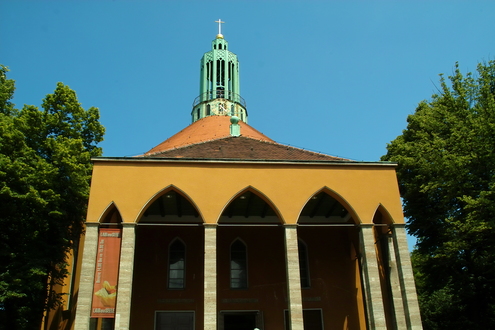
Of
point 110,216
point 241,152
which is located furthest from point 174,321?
point 241,152

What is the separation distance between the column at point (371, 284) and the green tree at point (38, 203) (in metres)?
10.7

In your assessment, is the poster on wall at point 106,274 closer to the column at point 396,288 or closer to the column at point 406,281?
the column at point 396,288

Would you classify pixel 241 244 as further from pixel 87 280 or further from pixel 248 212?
pixel 87 280

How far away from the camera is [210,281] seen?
14703 millimetres

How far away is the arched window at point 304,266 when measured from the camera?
63.5ft

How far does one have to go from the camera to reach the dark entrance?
1841 centimetres

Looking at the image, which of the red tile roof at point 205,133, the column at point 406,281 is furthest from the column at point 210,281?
the red tile roof at point 205,133

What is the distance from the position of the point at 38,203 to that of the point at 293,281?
9.40 meters

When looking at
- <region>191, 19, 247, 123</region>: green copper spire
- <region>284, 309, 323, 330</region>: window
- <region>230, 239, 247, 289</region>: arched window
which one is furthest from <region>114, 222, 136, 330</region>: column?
<region>191, 19, 247, 123</region>: green copper spire

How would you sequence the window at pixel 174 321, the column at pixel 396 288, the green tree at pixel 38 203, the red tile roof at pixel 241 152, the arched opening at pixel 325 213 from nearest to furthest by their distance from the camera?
the column at pixel 396 288
the green tree at pixel 38 203
the window at pixel 174 321
the red tile roof at pixel 241 152
the arched opening at pixel 325 213

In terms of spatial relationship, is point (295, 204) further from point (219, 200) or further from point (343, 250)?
point (343, 250)

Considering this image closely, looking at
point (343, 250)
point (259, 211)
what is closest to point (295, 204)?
point (259, 211)

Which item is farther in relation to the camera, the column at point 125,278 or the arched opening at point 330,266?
the arched opening at point 330,266

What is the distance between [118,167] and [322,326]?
396 inches
